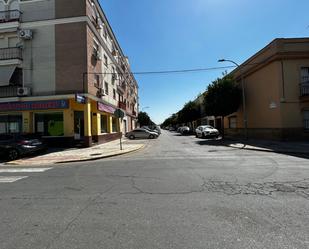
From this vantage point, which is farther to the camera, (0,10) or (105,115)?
(105,115)

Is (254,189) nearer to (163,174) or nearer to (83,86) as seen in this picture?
(163,174)

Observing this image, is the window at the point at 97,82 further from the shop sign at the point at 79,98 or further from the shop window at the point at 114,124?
the shop window at the point at 114,124

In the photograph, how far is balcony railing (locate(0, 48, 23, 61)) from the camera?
20.3m

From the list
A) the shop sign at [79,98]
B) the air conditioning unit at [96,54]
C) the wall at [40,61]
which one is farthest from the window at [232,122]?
the wall at [40,61]

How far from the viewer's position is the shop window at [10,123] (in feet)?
69.3

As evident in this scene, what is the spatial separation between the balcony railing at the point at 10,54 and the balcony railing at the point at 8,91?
2456mm

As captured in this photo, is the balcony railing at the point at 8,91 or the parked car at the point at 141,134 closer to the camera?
the balcony railing at the point at 8,91

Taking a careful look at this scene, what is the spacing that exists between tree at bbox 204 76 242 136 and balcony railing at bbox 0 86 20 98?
19066 mm

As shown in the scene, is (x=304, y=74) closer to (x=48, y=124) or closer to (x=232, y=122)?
(x=232, y=122)

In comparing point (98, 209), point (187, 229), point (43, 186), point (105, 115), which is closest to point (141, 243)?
point (187, 229)

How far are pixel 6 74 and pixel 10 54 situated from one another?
1.86m

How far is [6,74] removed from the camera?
20.0 meters

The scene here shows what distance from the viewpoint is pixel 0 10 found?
69.6ft

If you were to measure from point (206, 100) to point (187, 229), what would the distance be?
2409 cm
